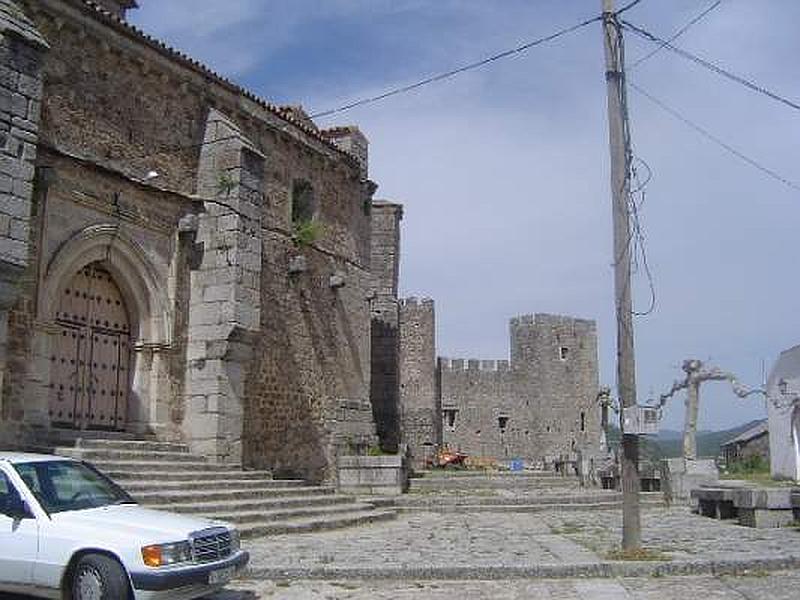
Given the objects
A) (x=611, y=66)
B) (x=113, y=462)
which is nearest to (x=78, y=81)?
(x=113, y=462)

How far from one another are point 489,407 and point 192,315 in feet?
122

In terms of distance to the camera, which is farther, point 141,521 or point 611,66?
point 611,66

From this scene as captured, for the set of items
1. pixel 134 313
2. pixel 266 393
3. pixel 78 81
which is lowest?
pixel 266 393

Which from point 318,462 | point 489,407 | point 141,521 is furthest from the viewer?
point 489,407

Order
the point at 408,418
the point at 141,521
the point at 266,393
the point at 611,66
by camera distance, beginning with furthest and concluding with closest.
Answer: the point at 408,418 → the point at 266,393 → the point at 611,66 → the point at 141,521

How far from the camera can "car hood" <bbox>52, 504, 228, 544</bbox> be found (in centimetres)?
691

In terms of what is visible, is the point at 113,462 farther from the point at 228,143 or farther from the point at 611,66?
the point at 611,66

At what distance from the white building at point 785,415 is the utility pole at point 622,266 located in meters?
24.2

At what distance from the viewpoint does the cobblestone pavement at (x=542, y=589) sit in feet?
25.8

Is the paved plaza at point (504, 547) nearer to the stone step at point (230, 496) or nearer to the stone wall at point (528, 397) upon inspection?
the stone step at point (230, 496)

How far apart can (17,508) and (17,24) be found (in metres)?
7.38

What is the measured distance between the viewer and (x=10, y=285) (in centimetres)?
1156

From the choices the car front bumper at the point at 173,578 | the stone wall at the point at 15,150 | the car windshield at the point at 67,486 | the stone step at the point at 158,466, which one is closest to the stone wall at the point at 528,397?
the stone step at the point at 158,466

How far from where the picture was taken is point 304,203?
19.6 m
